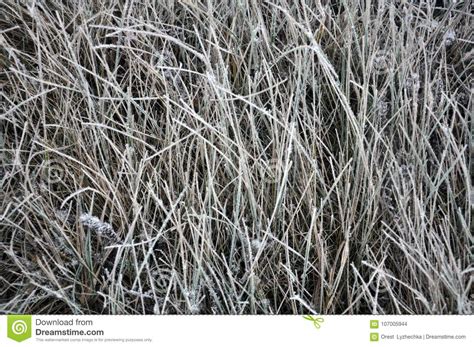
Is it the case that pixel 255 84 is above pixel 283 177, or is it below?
above

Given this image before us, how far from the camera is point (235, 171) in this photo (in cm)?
86

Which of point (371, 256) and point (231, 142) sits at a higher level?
point (231, 142)

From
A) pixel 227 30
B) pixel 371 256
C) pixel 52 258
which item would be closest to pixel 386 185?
pixel 371 256

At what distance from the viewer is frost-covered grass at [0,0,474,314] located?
82 cm

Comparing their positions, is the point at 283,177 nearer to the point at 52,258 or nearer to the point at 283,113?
the point at 283,113

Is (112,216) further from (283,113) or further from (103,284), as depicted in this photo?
(283,113)

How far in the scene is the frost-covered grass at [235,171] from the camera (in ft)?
2.69

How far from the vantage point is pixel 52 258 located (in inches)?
32.9

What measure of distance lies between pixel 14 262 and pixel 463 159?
27.9 inches

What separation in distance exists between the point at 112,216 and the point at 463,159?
0.55 meters

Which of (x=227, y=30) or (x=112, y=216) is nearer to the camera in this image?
(x=112, y=216)

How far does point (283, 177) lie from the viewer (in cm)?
83

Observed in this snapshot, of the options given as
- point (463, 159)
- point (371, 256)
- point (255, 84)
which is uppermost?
point (255, 84)

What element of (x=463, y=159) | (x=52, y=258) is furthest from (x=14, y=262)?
(x=463, y=159)
